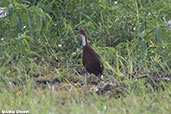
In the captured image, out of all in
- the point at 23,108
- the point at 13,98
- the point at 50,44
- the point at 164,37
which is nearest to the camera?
the point at 23,108

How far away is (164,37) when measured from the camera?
17.5 feet

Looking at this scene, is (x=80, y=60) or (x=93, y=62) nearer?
(x=93, y=62)

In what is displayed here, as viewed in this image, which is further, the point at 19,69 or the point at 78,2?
the point at 78,2

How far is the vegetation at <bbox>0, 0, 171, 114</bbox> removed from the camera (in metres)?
4.23

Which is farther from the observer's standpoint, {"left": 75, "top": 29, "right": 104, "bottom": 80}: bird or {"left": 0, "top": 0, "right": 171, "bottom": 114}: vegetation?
{"left": 75, "top": 29, "right": 104, "bottom": 80}: bird

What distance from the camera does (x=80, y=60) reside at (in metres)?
5.98

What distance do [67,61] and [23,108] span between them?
1.78 meters

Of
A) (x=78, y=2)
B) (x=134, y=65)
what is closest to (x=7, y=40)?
(x=78, y=2)

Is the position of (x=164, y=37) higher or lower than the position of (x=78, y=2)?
lower

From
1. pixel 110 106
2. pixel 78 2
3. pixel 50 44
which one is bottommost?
pixel 110 106

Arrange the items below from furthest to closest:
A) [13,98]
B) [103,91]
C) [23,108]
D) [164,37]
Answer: [164,37], [103,91], [13,98], [23,108]

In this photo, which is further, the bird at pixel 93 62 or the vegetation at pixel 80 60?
the bird at pixel 93 62

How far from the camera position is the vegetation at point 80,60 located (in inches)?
167

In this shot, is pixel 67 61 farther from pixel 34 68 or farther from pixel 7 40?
pixel 7 40
